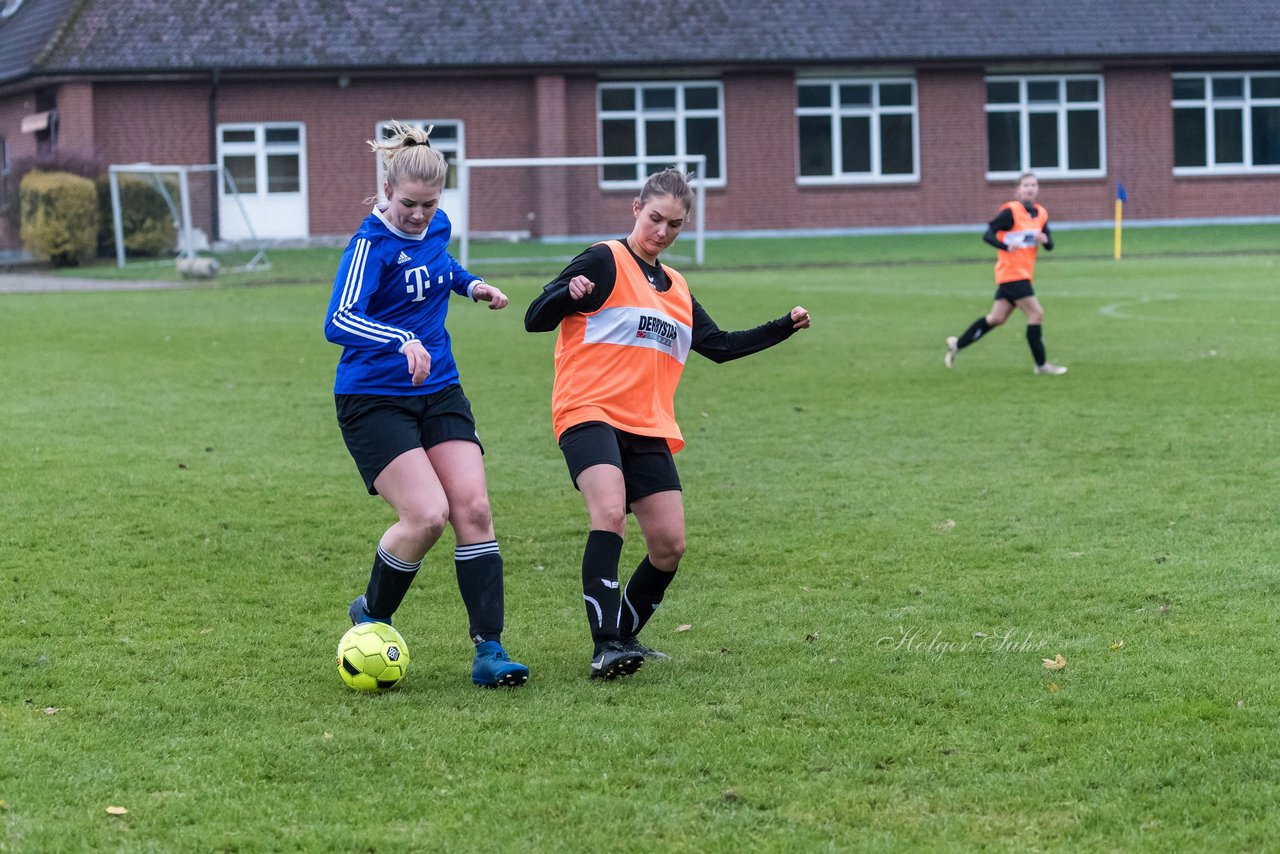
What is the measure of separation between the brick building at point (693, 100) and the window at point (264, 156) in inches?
1.7

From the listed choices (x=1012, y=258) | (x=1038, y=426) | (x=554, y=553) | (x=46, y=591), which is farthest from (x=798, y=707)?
(x=1012, y=258)

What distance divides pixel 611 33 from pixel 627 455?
33.6m

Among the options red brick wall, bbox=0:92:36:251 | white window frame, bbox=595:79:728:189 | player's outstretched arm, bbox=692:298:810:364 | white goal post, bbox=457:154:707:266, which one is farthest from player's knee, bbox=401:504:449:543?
red brick wall, bbox=0:92:36:251

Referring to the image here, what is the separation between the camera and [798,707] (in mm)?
5379

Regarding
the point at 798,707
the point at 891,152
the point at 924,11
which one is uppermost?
the point at 924,11

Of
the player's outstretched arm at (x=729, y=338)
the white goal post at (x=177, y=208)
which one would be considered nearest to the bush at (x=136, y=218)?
the white goal post at (x=177, y=208)

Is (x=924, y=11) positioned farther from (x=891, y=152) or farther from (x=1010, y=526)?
(x=1010, y=526)

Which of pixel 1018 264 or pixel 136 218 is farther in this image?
pixel 136 218

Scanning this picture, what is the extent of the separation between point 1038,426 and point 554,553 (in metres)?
5.02

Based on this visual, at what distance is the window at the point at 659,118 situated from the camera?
39.2 meters

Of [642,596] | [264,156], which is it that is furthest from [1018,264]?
[264,156]

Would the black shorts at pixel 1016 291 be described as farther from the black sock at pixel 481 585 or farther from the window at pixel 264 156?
the window at pixel 264 156

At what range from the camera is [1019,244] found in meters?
15.5

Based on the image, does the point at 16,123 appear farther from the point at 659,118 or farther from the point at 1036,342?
the point at 1036,342
